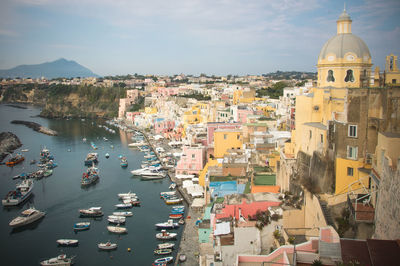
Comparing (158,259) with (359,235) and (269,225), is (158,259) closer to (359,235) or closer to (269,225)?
(269,225)

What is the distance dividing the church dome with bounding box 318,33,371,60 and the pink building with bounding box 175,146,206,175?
1298 cm

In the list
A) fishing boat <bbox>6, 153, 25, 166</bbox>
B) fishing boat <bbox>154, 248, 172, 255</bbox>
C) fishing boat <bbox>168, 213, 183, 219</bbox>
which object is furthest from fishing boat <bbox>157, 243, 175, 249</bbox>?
fishing boat <bbox>6, 153, 25, 166</bbox>

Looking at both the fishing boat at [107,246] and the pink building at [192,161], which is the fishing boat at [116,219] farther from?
the pink building at [192,161]

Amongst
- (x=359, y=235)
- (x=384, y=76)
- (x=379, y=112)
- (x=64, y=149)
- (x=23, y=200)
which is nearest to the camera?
(x=359, y=235)

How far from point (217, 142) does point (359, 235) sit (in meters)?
13.2

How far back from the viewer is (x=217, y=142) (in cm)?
1889

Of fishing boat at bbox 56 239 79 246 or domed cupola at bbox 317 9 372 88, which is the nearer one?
domed cupola at bbox 317 9 372 88

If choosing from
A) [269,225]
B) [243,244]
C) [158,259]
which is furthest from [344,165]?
[158,259]

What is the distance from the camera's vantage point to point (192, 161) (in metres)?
20.8

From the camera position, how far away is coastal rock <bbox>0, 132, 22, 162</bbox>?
30.1 metres

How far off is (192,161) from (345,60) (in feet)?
44.4

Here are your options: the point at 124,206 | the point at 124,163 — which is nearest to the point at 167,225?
the point at 124,206

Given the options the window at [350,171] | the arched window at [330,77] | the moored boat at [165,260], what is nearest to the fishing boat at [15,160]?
the moored boat at [165,260]

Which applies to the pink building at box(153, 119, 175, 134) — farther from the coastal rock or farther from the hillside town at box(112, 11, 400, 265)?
the hillside town at box(112, 11, 400, 265)
